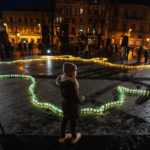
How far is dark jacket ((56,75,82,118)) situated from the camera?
9.21ft

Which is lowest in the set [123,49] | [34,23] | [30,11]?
[123,49]

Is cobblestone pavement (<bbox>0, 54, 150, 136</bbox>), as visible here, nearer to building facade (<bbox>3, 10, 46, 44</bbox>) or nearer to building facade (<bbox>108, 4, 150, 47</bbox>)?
building facade (<bbox>108, 4, 150, 47</bbox>)

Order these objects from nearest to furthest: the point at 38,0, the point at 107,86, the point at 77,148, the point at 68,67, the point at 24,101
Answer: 1. the point at 68,67
2. the point at 77,148
3. the point at 24,101
4. the point at 107,86
5. the point at 38,0

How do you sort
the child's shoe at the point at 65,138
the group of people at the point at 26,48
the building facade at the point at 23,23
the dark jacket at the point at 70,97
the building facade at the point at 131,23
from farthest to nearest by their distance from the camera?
the building facade at the point at 23,23 → the building facade at the point at 131,23 → the group of people at the point at 26,48 → the child's shoe at the point at 65,138 → the dark jacket at the point at 70,97

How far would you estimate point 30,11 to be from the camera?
43.8 meters

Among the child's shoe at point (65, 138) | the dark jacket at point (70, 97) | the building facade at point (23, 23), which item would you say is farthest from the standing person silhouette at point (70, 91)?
the building facade at point (23, 23)

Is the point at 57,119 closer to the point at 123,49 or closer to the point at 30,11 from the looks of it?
the point at 123,49

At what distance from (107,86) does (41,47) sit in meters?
15.2

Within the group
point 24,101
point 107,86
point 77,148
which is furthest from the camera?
point 107,86

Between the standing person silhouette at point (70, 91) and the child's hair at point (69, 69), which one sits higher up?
the child's hair at point (69, 69)

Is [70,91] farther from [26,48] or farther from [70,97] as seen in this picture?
[26,48]

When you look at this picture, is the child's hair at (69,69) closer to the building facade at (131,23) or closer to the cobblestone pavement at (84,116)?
the cobblestone pavement at (84,116)

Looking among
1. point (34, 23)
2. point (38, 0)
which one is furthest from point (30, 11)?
point (38, 0)

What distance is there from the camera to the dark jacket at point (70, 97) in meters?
2.81
